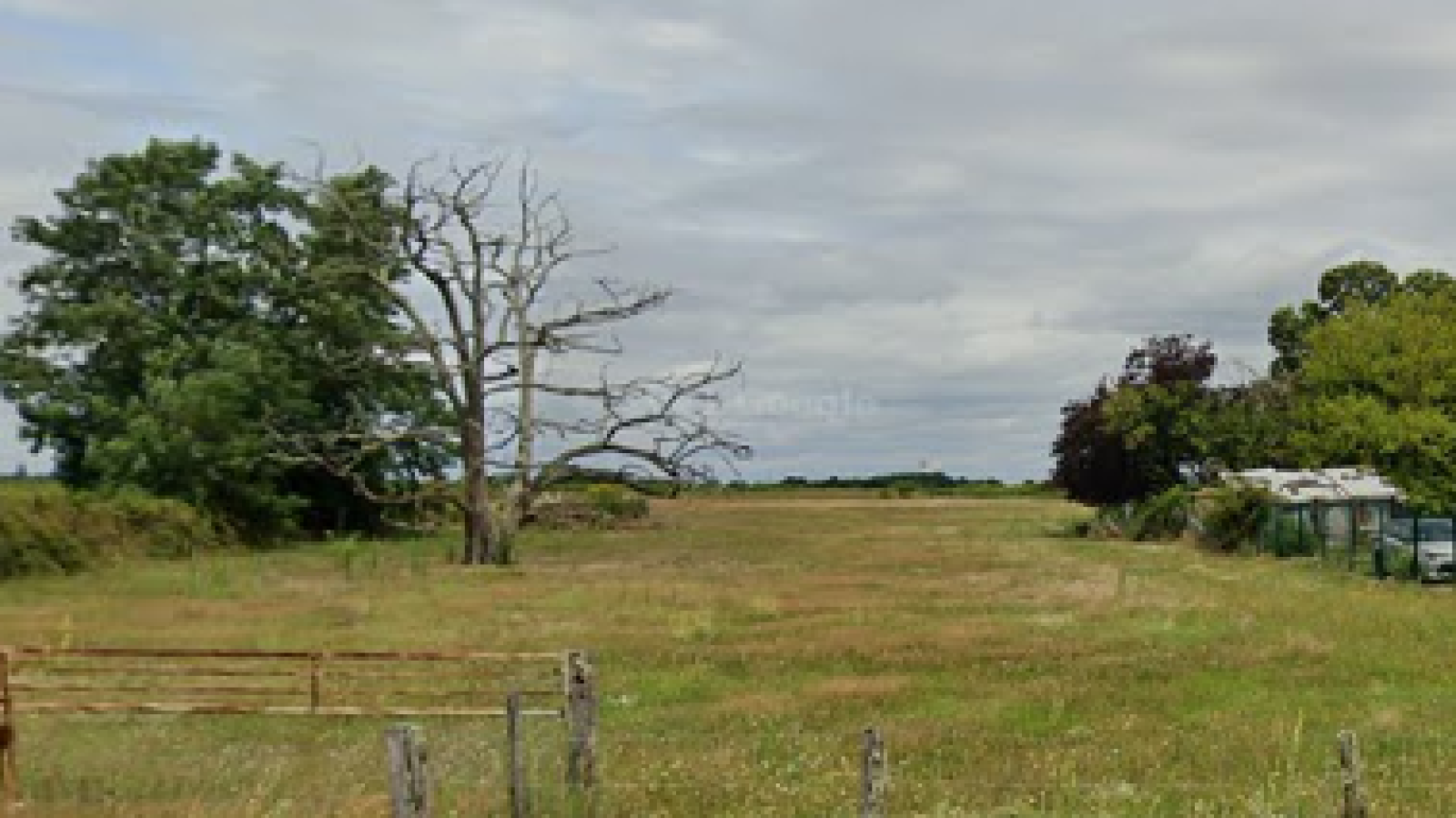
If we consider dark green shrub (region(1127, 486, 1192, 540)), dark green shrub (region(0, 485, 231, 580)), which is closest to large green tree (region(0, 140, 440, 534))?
dark green shrub (region(0, 485, 231, 580))

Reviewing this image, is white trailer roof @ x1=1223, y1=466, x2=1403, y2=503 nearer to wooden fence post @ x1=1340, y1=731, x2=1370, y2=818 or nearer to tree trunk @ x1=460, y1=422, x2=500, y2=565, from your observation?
tree trunk @ x1=460, y1=422, x2=500, y2=565

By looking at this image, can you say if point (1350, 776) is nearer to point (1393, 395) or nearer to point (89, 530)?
point (1393, 395)

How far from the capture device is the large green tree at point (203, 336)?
201 ft

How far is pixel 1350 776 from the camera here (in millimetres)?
11359

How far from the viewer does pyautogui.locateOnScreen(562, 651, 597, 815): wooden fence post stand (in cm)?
1386

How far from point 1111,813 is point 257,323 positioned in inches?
2320

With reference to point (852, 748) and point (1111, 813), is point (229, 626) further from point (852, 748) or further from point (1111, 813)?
point (1111, 813)

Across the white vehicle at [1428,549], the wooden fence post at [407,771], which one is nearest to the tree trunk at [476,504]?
the white vehicle at [1428,549]

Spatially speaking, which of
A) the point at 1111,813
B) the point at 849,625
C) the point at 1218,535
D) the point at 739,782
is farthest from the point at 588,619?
the point at 1218,535

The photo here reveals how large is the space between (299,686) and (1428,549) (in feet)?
101

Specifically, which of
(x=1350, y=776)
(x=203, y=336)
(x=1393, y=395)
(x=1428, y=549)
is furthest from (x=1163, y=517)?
(x=1350, y=776)

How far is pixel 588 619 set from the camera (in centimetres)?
3147

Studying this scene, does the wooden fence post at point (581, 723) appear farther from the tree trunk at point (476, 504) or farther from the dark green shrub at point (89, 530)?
the tree trunk at point (476, 504)

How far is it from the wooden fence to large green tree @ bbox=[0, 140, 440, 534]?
37.0 meters
